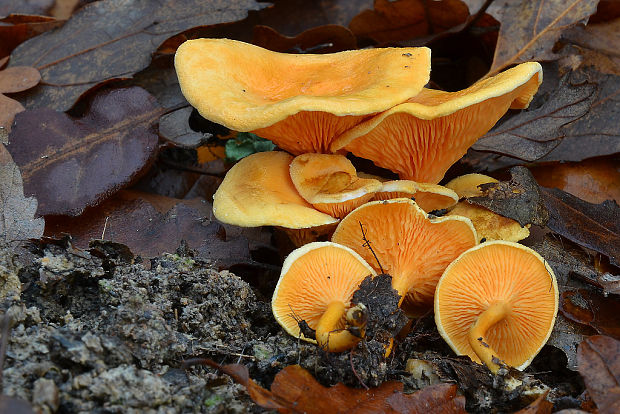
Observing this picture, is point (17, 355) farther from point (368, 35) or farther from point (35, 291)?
point (368, 35)

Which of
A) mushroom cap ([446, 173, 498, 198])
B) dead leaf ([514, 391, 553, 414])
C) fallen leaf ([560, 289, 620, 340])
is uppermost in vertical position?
mushroom cap ([446, 173, 498, 198])

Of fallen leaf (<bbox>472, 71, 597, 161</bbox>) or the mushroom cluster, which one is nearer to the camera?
the mushroom cluster

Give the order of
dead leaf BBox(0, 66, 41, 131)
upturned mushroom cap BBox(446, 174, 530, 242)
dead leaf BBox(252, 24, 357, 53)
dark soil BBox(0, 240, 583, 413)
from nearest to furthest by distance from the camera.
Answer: dark soil BBox(0, 240, 583, 413) → upturned mushroom cap BBox(446, 174, 530, 242) → dead leaf BBox(0, 66, 41, 131) → dead leaf BBox(252, 24, 357, 53)

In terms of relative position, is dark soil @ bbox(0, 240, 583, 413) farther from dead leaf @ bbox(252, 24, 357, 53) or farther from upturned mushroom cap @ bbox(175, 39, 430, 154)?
dead leaf @ bbox(252, 24, 357, 53)

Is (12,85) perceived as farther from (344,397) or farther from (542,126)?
(542,126)

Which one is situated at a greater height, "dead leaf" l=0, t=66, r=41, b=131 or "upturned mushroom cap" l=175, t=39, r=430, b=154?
"upturned mushroom cap" l=175, t=39, r=430, b=154

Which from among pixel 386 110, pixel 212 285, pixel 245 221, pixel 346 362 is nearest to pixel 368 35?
pixel 386 110

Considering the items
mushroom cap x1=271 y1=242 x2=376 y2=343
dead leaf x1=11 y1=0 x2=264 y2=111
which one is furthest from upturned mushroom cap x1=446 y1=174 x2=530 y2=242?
dead leaf x1=11 y1=0 x2=264 y2=111
